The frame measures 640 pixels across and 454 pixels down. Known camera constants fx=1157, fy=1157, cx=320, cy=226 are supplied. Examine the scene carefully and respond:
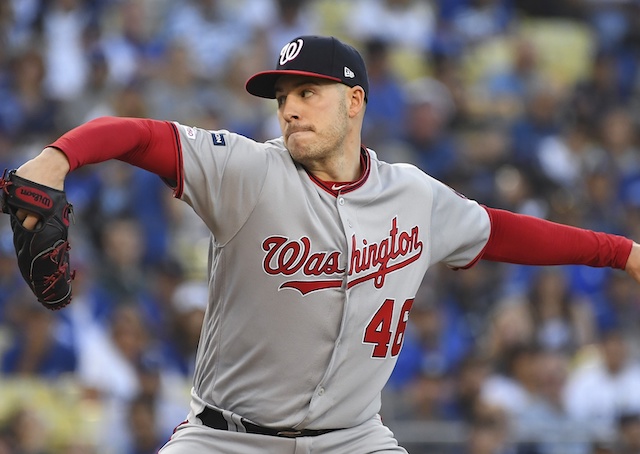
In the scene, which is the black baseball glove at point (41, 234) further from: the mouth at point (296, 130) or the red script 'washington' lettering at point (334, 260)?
the mouth at point (296, 130)

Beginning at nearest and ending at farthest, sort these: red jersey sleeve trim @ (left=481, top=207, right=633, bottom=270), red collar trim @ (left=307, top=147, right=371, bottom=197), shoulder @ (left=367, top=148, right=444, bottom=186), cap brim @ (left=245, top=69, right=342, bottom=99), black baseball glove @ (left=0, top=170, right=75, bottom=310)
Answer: black baseball glove @ (left=0, top=170, right=75, bottom=310) → cap brim @ (left=245, top=69, right=342, bottom=99) → red collar trim @ (left=307, top=147, right=371, bottom=197) → shoulder @ (left=367, top=148, right=444, bottom=186) → red jersey sleeve trim @ (left=481, top=207, right=633, bottom=270)

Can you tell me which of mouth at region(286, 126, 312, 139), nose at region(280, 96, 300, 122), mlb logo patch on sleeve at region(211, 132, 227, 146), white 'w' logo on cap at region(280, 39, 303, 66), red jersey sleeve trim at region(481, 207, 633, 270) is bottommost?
red jersey sleeve trim at region(481, 207, 633, 270)

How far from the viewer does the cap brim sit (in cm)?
374

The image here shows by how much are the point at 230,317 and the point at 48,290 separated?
2.43 ft

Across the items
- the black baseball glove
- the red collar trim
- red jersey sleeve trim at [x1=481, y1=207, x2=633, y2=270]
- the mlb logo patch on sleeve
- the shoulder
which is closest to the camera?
the black baseball glove

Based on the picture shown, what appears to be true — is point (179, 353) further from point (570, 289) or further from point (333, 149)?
point (333, 149)

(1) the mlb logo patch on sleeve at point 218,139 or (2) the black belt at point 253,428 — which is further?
(2) the black belt at point 253,428

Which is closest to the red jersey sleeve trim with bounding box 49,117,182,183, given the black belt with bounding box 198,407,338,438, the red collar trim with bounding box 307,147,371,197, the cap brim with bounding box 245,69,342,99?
the cap brim with bounding box 245,69,342,99

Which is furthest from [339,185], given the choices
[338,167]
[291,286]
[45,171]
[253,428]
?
[45,171]

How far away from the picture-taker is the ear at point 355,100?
3.93m

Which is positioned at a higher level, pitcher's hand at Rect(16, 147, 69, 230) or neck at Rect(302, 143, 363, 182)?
neck at Rect(302, 143, 363, 182)

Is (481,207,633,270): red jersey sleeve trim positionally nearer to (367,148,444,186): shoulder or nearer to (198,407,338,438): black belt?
(367,148,444,186): shoulder

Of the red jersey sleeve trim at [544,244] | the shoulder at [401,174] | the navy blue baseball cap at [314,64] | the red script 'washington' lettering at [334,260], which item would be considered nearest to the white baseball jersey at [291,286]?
the red script 'washington' lettering at [334,260]

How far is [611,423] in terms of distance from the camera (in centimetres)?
779
